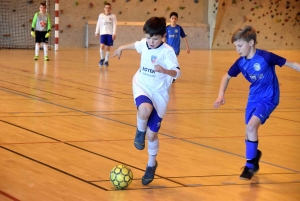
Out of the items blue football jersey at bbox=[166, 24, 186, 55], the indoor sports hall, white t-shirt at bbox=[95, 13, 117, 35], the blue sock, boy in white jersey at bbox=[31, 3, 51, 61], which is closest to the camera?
the indoor sports hall

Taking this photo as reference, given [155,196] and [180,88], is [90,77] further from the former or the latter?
[155,196]

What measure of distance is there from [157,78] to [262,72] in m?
1.02

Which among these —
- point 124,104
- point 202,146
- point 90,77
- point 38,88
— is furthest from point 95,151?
point 90,77

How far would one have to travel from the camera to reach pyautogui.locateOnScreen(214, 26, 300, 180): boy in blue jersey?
5336 millimetres

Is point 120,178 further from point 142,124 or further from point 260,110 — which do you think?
point 260,110

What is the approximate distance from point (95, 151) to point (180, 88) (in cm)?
623

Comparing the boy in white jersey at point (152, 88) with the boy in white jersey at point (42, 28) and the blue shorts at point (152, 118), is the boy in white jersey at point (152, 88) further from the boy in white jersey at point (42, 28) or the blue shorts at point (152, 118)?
the boy in white jersey at point (42, 28)

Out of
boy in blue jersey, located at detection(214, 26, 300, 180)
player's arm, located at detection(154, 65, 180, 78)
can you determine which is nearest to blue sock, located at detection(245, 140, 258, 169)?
boy in blue jersey, located at detection(214, 26, 300, 180)

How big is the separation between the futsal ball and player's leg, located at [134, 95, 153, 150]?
0.29 meters

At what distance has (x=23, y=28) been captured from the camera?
21625 millimetres

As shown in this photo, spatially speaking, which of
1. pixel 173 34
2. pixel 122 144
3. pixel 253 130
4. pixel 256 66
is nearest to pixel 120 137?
pixel 122 144

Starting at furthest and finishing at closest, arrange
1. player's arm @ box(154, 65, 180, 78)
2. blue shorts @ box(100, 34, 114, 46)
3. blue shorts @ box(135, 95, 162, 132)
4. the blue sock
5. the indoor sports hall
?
blue shorts @ box(100, 34, 114, 46)
the blue sock
blue shorts @ box(135, 95, 162, 132)
the indoor sports hall
player's arm @ box(154, 65, 180, 78)

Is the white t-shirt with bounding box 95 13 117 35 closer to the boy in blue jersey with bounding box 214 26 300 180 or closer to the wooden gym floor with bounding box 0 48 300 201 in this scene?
the wooden gym floor with bounding box 0 48 300 201

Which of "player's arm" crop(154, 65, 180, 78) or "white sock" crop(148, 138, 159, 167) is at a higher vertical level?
"player's arm" crop(154, 65, 180, 78)
